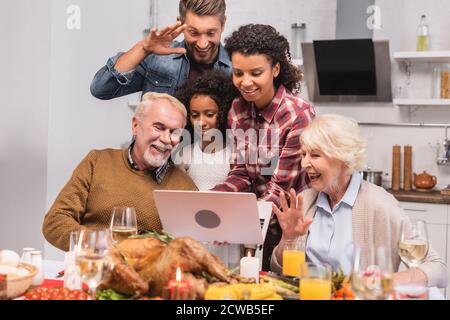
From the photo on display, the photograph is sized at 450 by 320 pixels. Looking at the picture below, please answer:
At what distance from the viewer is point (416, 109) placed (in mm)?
4723

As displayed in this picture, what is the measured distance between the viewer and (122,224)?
2.12 m

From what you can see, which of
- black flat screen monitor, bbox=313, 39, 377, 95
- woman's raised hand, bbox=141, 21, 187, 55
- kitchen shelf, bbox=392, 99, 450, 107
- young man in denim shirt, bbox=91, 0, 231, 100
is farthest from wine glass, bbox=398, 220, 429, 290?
black flat screen monitor, bbox=313, 39, 377, 95

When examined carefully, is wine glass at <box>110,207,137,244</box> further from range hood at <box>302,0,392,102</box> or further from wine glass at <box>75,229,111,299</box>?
range hood at <box>302,0,392,102</box>

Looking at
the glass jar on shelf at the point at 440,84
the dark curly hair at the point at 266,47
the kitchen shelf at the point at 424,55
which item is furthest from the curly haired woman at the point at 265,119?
the glass jar on shelf at the point at 440,84

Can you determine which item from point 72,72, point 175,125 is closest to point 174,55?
point 175,125

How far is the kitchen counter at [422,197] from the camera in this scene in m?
4.15

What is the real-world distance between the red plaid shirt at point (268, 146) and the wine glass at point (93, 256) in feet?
4.31

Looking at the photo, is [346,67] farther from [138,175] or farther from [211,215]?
[211,215]

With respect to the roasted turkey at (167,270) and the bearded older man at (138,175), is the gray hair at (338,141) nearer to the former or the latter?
the bearded older man at (138,175)

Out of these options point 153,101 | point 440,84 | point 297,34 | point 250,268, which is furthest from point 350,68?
point 250,268

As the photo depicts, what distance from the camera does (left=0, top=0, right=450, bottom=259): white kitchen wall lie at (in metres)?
4.08

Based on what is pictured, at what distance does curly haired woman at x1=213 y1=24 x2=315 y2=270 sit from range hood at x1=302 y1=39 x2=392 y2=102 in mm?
1489

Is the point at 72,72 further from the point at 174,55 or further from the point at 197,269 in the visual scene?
the point at 197,269

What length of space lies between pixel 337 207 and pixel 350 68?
243cm
